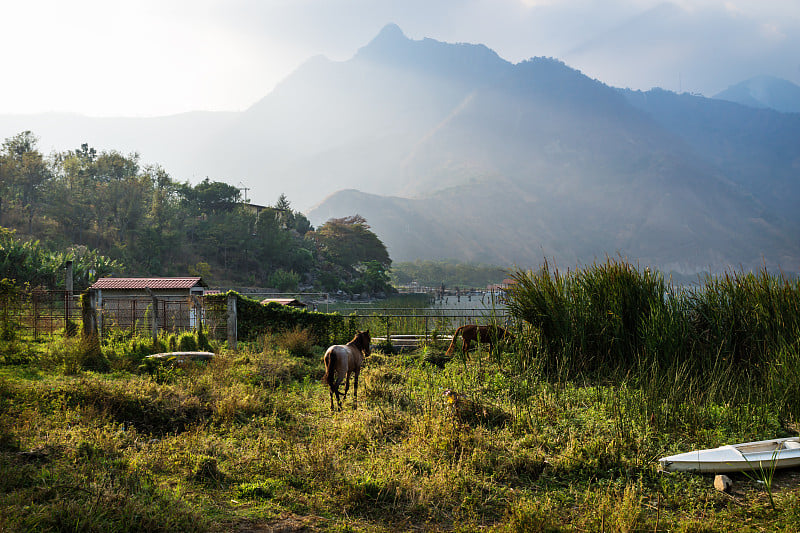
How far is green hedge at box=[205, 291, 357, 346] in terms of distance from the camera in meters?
18.3

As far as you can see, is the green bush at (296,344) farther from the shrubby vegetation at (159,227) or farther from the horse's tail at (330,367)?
the shrubby vegetation at (159,227)

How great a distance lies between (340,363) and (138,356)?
20.9ft

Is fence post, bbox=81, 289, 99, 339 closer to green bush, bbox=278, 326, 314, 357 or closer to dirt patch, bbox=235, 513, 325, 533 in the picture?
green bush, bbox=278, 326, 314, 357

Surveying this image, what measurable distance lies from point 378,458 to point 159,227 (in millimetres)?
55315

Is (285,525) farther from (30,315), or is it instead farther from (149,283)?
(149,283)

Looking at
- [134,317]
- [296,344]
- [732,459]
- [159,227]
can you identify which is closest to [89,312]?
[134,317]

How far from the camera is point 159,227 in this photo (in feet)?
178

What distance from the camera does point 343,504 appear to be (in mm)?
4938

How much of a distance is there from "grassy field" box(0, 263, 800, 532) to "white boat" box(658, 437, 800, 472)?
15cm

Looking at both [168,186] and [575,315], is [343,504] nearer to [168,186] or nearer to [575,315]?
[575,315]

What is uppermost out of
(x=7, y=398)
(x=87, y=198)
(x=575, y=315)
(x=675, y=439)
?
(x=87, y=198)

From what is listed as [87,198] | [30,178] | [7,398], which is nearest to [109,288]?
[7,398]

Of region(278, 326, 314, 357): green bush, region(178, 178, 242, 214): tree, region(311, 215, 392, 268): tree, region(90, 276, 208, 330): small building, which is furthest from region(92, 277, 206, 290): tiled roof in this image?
region(311, 215, 392, 268): tree

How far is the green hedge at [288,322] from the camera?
18.3 meters
